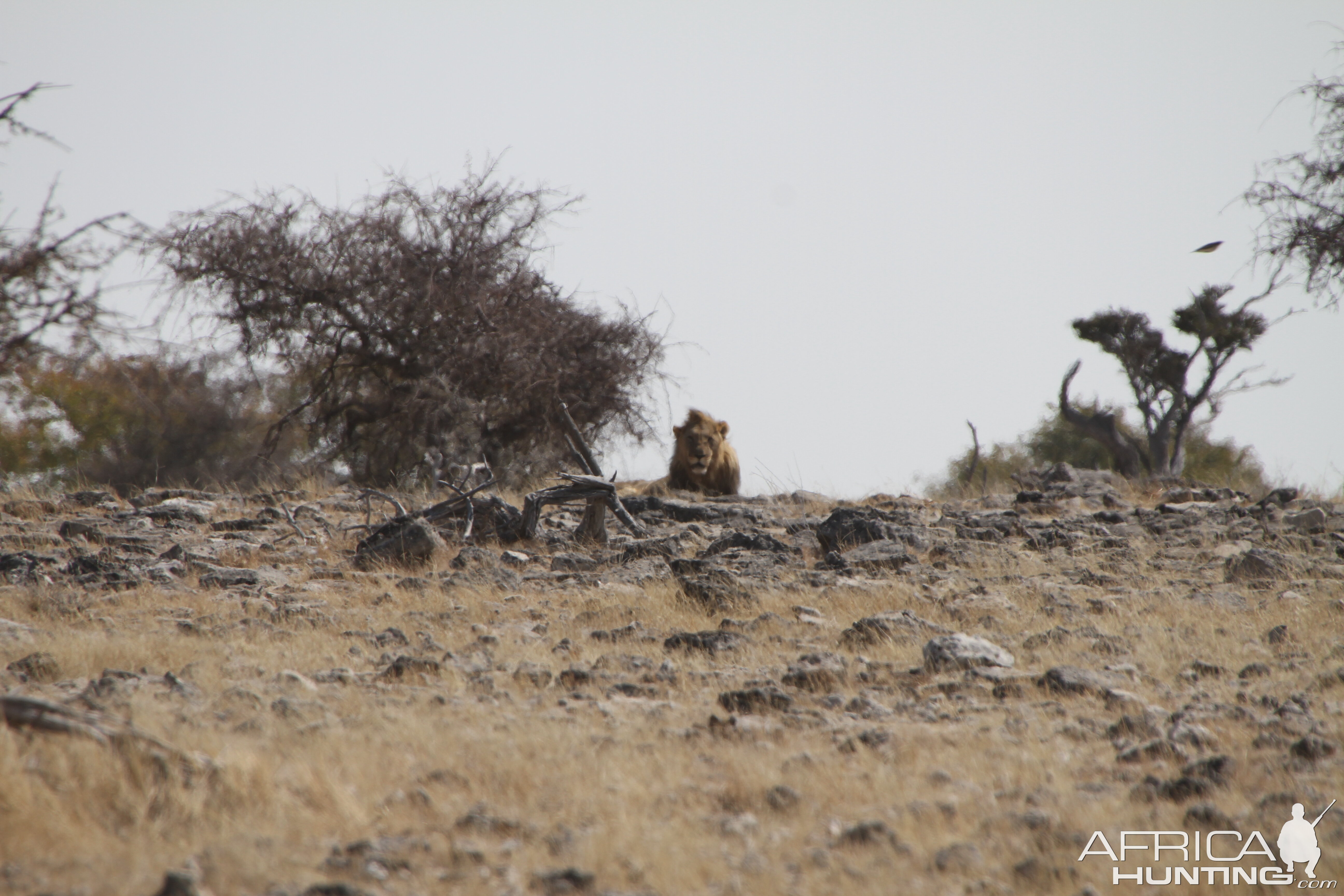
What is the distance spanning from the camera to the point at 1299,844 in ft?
11.6

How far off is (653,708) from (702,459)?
9.20 meters

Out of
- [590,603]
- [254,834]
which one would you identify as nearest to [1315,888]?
[254,834]

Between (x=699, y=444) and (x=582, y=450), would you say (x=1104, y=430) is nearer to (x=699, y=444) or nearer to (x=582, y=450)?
(x=699, y=444)

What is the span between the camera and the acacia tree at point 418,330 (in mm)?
15711

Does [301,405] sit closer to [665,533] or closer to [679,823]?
[665,533]

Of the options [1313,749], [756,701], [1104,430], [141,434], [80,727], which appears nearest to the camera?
A: [80,727]

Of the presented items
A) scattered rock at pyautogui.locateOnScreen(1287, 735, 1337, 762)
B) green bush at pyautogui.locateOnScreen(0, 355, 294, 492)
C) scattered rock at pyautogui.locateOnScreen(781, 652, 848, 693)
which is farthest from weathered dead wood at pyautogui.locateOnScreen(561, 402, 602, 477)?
green bush at pyautogui.locateOnScreen(0, 355, 294, 492)

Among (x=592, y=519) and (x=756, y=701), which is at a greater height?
(x=592, y=519)

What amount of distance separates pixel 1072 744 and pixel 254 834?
10.8ft

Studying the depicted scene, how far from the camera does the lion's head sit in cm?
1421

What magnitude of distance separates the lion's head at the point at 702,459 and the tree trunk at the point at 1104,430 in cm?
1254

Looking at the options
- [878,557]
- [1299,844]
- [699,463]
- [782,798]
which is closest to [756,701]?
[782,798]

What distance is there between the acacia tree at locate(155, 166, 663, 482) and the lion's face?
296 centimetres

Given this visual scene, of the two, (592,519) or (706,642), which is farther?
(592,519)
